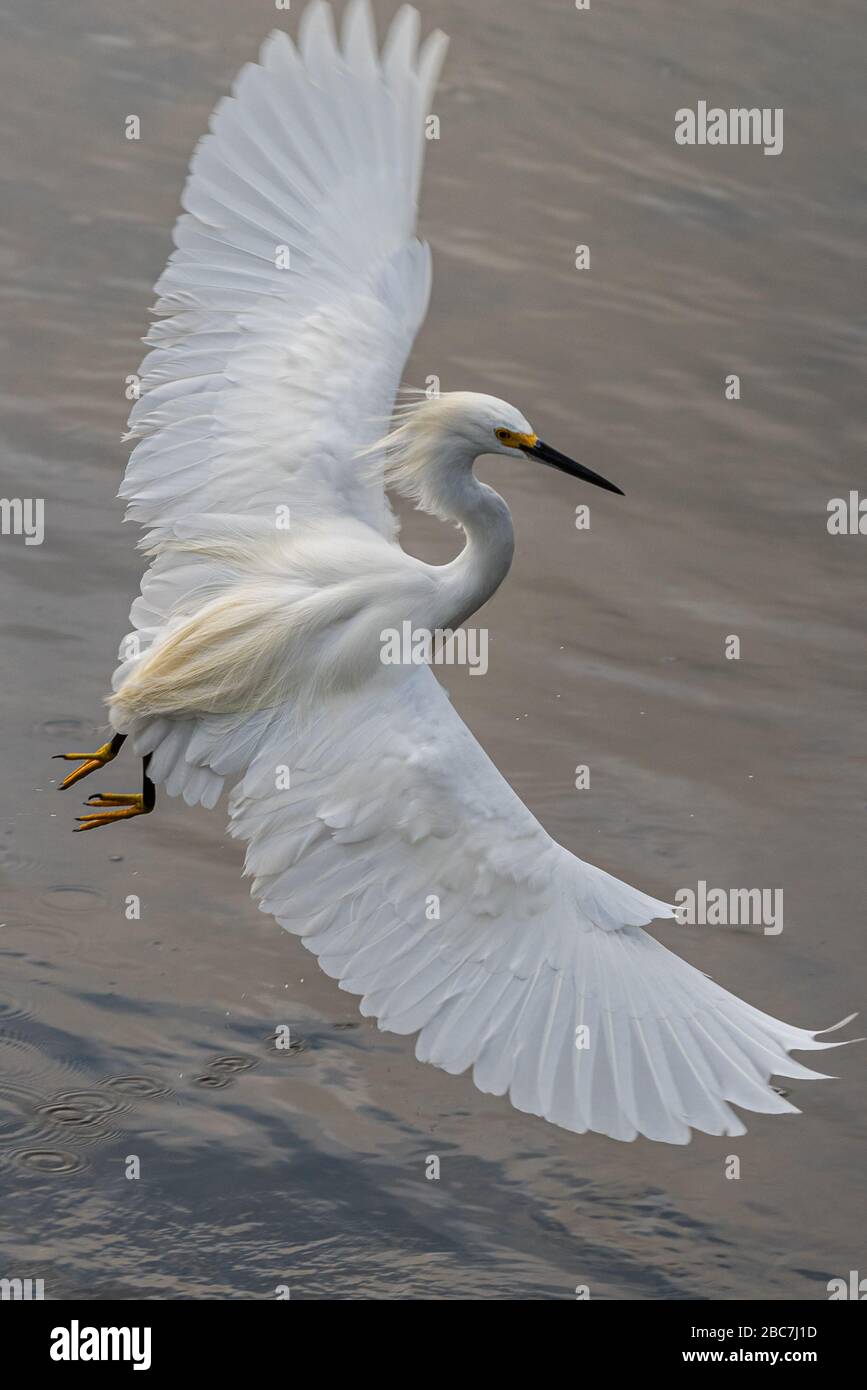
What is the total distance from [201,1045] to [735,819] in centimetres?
219

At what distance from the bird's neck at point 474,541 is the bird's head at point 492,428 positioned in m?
0.09

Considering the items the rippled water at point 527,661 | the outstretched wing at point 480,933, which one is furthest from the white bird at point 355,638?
the rippled water at point 527,661

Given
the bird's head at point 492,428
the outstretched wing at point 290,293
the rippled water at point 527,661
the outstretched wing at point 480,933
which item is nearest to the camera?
the outstretched wing at point 480,933

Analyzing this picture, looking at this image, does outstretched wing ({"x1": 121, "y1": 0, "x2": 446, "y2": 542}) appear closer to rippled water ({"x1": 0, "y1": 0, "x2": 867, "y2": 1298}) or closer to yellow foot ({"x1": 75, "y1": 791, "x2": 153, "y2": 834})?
yellow foot ({"x1": 75, "y1": 791, "x2": 153, "y2": 834})

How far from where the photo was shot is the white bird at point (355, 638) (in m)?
4.48

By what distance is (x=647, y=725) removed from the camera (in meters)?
7.37

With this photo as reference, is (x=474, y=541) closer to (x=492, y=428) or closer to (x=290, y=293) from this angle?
(x=492, y=428)

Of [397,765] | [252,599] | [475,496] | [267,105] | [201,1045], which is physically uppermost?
[267,105]

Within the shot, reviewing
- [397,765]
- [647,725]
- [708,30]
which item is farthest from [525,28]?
[397,765]

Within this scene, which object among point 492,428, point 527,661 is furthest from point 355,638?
point 527,661

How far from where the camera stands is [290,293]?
5.54m

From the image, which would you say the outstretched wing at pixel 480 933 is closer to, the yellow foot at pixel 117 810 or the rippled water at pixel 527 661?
the yellow foot at pixel 117 810

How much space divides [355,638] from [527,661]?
2.63 metres

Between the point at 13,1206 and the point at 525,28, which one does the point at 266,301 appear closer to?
the point at 13,1206
